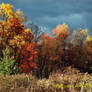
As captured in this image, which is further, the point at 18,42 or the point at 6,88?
the point at 18,42

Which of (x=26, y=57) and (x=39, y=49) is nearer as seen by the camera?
(x=26, y=57)

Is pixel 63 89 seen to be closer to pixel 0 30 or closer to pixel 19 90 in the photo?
pixel 19 90

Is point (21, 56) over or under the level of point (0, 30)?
under

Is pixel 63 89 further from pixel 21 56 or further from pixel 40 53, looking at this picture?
pixel 40 53

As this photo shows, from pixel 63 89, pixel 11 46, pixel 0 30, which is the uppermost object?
pixel 0 30

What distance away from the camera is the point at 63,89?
913cm

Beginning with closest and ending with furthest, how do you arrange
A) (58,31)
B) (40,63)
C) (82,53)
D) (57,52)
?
(40,63) < (57,52) < (82,53) < (58,31)

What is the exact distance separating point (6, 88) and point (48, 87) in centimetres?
187

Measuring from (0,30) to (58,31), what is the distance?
69.9 feet

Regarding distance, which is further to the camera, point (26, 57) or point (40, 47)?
point (40, 47)

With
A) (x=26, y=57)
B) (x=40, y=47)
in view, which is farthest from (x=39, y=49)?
(x=26, y=57)

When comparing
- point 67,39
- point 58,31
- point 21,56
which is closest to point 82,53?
point 67,39

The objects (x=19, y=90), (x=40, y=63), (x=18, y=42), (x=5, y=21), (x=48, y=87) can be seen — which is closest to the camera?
(x=19, y=90)

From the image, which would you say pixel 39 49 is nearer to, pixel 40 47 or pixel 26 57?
pixel 40 47
